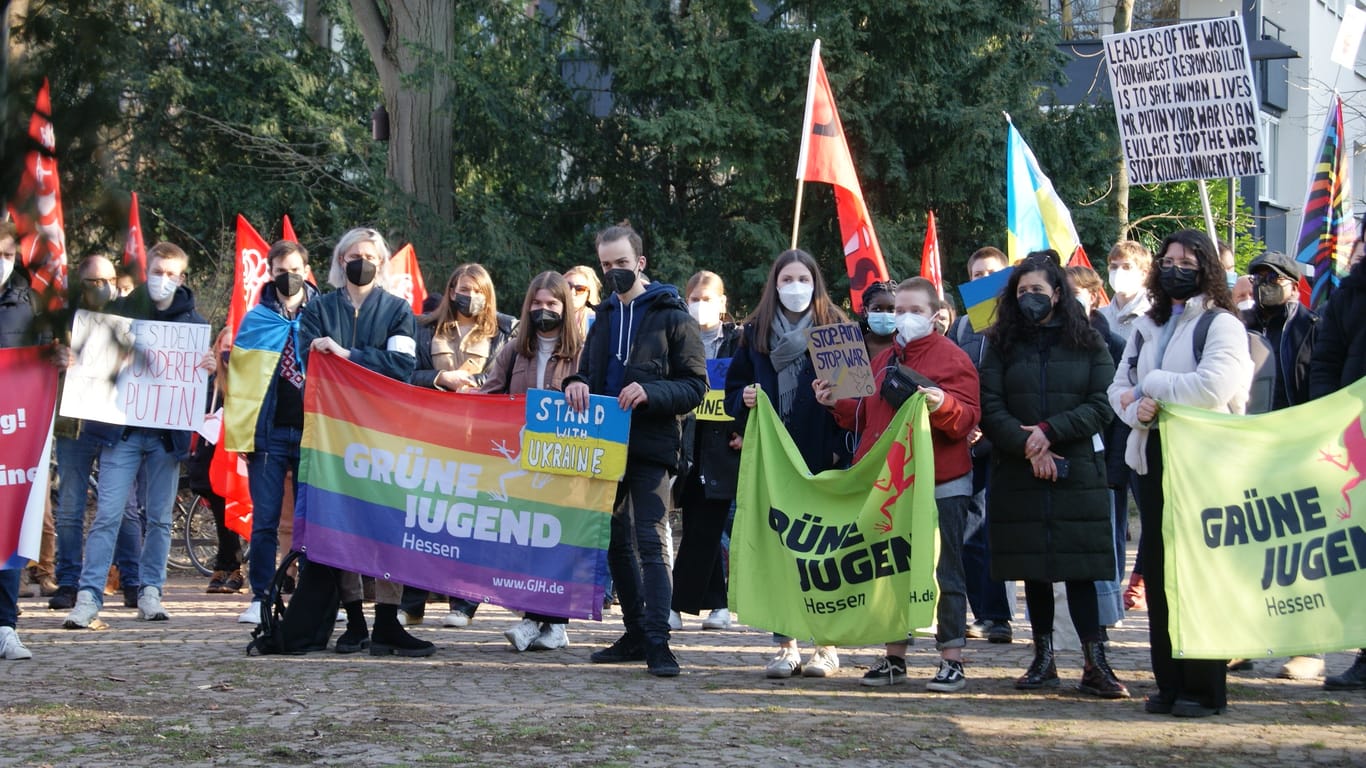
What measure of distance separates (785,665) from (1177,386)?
2394mm

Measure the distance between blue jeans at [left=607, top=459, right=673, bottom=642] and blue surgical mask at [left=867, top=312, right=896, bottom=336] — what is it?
4.34 ft

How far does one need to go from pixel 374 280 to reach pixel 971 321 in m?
3.82

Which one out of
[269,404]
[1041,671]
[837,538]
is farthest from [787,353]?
[269,404]

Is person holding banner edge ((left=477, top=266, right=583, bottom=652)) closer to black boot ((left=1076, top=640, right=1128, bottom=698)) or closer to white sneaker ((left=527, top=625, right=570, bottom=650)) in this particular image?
white sneaker ((left=527, top=625, right=570, bottom=650))

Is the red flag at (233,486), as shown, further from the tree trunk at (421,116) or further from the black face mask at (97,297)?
the black face mask at (97,297)

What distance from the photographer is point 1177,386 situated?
22.2 ft

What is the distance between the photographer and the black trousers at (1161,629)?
6.70 meters

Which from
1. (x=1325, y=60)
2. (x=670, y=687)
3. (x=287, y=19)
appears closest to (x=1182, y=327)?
(x=670, y=687)

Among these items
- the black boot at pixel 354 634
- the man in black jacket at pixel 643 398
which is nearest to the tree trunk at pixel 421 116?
the black boot at pixel 354 634

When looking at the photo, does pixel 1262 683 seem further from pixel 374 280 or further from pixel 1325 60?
pixel 1325 60

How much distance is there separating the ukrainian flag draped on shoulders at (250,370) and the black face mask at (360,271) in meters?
1.00

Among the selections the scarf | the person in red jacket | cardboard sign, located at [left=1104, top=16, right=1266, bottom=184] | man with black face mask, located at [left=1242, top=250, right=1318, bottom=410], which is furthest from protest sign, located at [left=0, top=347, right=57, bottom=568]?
cardboard sign, located at [left=1104, top=16, right=1266, bottom=184]

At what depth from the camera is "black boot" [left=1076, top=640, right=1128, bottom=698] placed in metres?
7.22

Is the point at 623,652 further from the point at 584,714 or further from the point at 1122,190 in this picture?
the point at 1122,190
